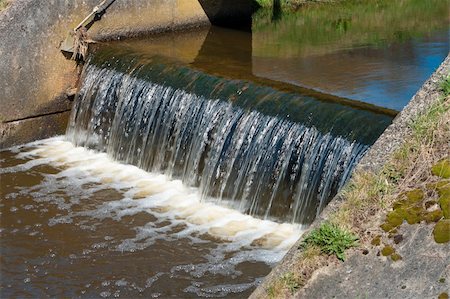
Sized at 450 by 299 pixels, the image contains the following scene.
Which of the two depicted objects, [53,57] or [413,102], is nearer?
[413,102]

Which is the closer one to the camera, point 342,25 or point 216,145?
point 216,145

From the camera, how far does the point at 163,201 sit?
8461 millimetres

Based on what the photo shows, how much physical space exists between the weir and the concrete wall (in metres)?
0.33

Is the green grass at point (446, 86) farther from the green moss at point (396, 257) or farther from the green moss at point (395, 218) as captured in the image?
the green moss at point (396, 257)

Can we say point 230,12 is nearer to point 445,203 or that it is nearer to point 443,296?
point 445,203

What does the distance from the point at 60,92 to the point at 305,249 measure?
22.3ft

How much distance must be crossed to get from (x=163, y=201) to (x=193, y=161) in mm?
631

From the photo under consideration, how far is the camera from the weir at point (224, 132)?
7547 millimetres

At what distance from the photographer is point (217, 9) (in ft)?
41.7

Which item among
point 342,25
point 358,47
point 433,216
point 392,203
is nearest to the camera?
point 433,216

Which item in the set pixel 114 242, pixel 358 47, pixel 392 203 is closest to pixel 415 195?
pixel 392 203

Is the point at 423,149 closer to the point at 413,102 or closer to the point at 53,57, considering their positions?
the point at 413,102

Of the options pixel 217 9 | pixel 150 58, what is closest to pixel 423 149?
pixel 150 58

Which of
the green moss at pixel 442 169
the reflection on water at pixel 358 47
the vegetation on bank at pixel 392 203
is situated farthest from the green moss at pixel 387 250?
the reflection on water at pixel 358 47
